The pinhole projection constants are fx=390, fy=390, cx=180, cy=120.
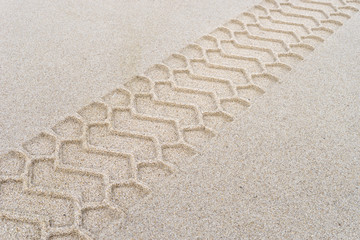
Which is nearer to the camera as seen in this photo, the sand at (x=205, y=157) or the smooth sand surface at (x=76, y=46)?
the sand at (x=205, y=157)

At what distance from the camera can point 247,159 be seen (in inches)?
57.7

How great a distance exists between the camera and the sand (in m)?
1.24

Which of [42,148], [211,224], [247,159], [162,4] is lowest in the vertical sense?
[211,224]

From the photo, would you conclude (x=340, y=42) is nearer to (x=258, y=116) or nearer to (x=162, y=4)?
(x=258, y=116)

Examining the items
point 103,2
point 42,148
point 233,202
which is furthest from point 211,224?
point 103,2

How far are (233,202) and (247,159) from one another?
22 cm

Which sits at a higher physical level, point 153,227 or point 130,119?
point 130,119

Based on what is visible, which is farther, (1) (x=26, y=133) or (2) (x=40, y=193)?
(1) (x=26, y=133)

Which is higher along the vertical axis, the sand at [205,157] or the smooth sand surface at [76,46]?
the smooth sand surface at [76,46]

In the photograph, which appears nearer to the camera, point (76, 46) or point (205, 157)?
point (205, 157)

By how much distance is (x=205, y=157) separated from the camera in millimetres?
1466

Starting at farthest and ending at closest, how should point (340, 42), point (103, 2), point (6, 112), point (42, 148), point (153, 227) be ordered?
point (103, 2), point (340, 42), point (6, 112), point (42, 148), point (153, 227)

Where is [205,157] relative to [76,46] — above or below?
below

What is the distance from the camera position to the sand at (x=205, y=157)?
1241 millimetres
